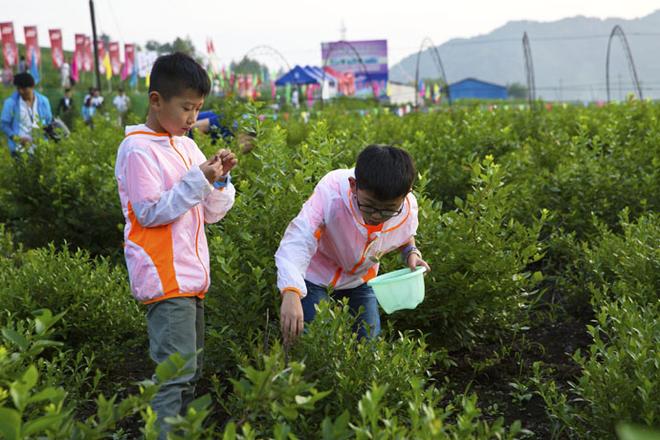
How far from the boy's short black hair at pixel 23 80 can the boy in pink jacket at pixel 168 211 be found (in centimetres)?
560

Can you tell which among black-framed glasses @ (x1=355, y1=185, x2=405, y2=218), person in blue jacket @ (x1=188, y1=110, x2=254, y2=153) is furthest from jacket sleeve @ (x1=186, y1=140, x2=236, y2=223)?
person in blue jacket @ (x1=188, y1=110, x2=254, y2=153)

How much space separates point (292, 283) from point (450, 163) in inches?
143

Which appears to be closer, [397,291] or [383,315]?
[397,291]

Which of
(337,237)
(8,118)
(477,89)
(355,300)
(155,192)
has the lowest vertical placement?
(477,89)

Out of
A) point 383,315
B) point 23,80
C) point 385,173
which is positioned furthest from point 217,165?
point 23,80

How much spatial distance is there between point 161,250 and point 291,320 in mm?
486

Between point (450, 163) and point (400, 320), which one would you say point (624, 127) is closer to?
point (450, 163)

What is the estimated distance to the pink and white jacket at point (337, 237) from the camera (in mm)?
2629

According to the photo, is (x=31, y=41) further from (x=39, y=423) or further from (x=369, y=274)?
(x=39, y=423)

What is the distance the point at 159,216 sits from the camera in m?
2.38

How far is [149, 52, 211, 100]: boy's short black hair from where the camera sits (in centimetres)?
250

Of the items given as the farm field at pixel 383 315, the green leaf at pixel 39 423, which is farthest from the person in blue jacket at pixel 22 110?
the green leaf at pixel 39 423

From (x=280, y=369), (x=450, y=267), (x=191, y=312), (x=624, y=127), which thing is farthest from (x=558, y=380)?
(x=624, y=127)

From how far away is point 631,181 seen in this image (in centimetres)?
513
